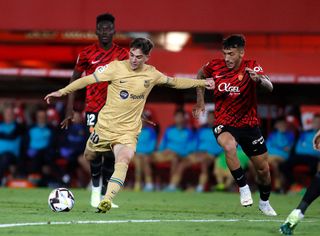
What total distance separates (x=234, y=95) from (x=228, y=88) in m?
0.13

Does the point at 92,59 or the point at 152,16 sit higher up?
the point at 152,16

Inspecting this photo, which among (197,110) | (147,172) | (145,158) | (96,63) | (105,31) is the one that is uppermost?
(105,31)

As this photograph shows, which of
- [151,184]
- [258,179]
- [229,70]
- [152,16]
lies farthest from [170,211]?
[152,16]

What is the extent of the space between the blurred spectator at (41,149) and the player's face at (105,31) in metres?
7.77

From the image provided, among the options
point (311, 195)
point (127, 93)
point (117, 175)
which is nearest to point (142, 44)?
point (127, 93)

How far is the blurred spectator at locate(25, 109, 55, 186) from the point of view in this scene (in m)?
20.3

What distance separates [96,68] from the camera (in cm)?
1266

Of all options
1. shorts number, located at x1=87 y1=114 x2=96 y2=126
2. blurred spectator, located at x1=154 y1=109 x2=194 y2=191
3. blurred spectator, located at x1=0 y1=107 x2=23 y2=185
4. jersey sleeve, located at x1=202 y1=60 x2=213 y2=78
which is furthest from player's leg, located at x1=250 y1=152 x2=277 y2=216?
blurred spectator, located at x1=0 y1=107 x2=23 y2=185

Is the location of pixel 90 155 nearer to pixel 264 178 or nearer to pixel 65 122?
pixel 65 122

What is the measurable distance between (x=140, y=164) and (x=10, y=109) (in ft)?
10.2

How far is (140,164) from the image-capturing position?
20156mm

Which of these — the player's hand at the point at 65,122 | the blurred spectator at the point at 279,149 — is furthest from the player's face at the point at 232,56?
the blurred spectator at the point at 279,149

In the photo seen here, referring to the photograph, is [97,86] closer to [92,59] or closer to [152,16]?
[92,59]

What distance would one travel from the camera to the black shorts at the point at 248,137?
12070 mm
